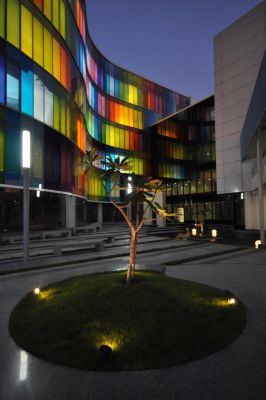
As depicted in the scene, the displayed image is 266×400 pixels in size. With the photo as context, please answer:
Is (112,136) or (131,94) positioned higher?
(131,94)

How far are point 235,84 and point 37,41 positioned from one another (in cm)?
2165

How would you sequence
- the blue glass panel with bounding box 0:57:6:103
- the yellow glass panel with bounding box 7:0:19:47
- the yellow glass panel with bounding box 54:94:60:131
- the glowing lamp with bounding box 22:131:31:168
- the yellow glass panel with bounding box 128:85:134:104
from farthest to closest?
the yellow glass panel with bounding box 128:85:134:104
the yellow glass panel with bounding box 54:94:60:131
the yellow glass panel with bounding box 7:0:19:47
the blue glass panel with bounding box 0:57:6:103
the glowing lamp with bounding box 22:131:31:168

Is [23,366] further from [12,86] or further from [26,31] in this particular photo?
[26,31]

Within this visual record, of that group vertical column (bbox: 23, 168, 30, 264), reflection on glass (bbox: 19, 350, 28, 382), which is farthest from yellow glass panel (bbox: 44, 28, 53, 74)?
reflection on glass (bbox: 19, 350, 28, 382)

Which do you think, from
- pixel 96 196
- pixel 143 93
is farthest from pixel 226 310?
pixel 143 93

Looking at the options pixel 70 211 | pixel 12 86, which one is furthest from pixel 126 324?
pixel 70 211

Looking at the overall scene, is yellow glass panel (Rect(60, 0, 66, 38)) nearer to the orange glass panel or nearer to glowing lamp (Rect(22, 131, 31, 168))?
the orange glass panel

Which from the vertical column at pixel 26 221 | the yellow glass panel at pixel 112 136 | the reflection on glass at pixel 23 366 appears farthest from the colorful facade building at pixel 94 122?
the reflection on glass at pixel 23 366

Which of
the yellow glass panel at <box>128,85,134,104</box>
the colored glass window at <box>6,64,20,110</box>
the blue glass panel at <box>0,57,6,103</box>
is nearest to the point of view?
the blue glass panel at <box>0,57,6,103</box>

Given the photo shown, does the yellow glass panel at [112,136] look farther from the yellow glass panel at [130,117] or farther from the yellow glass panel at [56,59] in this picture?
the yellow glass panel at [56,59]

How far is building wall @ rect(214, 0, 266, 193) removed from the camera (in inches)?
1145

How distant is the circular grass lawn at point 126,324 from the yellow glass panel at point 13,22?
19.3 meters

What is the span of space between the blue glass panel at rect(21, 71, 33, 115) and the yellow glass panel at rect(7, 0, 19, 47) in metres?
2.09

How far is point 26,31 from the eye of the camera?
68.1 ft
